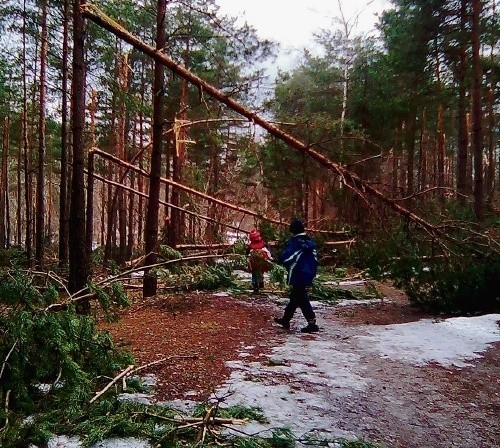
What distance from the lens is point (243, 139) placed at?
7.25 m

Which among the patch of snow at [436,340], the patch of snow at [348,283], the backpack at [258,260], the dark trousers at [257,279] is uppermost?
the backpack at [258,260]

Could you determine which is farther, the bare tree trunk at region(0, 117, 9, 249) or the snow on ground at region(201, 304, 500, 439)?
the bare tree trunk at region(0, 117, 9, 249)

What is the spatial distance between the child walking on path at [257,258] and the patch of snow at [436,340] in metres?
2.26

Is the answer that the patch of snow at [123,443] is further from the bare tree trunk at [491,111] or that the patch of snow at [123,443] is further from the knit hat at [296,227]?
the bare tree trunk at [491,111]

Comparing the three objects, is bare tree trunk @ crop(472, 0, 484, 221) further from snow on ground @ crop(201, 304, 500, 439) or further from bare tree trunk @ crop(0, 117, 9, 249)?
bare tree trunk @ crop(0, 117, 9, 249)

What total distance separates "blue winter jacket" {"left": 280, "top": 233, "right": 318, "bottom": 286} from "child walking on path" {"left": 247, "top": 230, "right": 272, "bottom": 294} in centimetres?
103

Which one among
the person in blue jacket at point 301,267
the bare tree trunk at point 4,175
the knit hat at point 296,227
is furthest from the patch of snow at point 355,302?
the bare tree trunk at point 4,175

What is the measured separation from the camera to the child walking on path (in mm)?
8734

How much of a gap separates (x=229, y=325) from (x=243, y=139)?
294 cm

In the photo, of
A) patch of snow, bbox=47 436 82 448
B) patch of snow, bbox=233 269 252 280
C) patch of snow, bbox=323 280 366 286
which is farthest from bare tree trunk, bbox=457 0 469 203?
patch of snow, bbox=47 436 82 448

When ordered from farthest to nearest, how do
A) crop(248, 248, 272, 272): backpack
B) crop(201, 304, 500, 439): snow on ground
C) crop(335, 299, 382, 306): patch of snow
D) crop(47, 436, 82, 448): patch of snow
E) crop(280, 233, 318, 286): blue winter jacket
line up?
1. crop(335, 299, 382, 306): patch of snow
2. crop(248, 248, 272, 272): backpack
3. crop(280, 233, 318, 286): blue winter jacket
4. crop(201, 304, 500, 439): snow on ground
5. crop(47, 436, 82, 448): patch of snow

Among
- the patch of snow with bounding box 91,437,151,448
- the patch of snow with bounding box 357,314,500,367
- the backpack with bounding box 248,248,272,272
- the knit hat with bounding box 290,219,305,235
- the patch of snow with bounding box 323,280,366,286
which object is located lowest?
the patch of snow with bounding box 357,314,500,367

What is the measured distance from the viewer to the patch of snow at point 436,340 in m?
6.02

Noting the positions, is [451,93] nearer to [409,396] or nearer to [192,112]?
[192,112]
